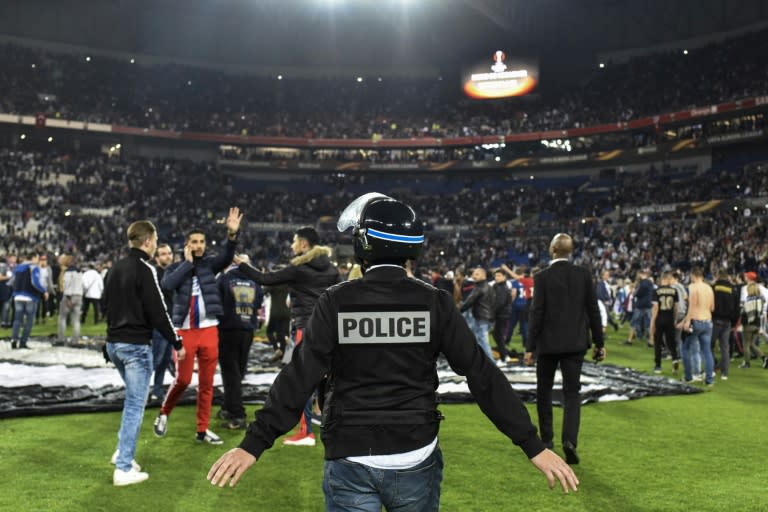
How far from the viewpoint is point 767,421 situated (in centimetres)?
800

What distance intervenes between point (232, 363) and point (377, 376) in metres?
4.87

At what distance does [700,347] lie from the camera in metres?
10.8

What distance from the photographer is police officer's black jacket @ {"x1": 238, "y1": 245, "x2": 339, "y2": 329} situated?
6.51 metres

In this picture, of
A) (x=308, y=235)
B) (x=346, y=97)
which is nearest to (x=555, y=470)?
(x=308, y=235)

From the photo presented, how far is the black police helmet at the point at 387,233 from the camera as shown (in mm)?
2668

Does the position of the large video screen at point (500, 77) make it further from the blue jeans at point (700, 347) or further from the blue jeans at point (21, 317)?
the blue jeans at point (21, 317)

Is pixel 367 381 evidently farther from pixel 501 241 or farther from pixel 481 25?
pixel 481 25

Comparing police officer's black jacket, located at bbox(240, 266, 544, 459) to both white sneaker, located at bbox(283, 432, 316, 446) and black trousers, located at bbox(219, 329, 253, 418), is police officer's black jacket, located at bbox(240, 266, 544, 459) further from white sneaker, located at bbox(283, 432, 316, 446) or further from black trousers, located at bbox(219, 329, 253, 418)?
black trousers, located at bbox(219, 329, 253, 418)

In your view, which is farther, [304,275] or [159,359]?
[159,359]

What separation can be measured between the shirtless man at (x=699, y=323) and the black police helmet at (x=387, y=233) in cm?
896

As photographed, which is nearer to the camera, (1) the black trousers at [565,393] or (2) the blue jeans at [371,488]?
(2) the blue jeans at [371,488]

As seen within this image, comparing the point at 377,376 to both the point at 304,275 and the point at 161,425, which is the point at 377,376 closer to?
the point at 304,275

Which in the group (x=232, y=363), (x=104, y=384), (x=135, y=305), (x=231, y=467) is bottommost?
(x=104, y=384)

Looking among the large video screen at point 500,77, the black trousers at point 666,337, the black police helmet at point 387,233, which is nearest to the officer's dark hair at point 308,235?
the black police helmet at point 387,233
